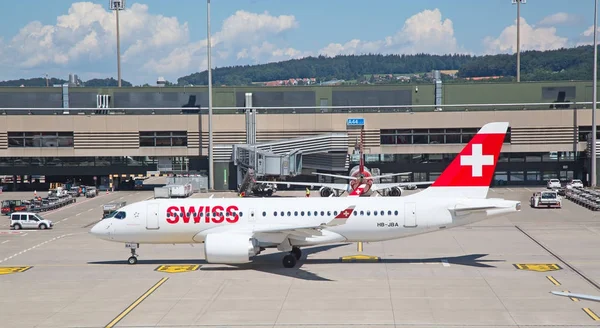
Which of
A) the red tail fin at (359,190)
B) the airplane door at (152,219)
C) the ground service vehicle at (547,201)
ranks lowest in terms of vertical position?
the ground service vehicle at (547,201)

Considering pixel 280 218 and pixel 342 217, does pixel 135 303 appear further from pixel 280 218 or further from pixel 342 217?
pixel 342 217

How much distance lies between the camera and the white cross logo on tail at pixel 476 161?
41.3 meters

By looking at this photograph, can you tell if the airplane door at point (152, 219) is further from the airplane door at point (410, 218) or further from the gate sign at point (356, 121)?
the gate sign at point (356, 121)

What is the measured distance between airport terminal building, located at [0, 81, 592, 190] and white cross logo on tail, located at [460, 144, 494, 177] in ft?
171

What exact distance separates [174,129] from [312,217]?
5855cm

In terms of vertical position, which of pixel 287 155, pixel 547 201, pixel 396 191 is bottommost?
pixel 547 201

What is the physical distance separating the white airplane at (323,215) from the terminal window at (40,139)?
59030mm

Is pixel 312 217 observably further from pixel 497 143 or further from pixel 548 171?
pixel 548 171

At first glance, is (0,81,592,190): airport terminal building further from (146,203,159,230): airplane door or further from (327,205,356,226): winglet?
(327,205,356,226): winglet

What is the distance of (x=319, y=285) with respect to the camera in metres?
36.2

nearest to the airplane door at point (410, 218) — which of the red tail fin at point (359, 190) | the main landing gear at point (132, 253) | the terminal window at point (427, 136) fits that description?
the main landing gear at point (132, 253)

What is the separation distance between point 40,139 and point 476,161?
70.6 metres

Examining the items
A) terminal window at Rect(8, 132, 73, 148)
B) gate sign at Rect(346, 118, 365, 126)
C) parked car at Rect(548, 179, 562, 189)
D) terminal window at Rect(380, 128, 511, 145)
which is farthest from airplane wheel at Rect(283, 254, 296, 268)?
terminal window at Rect(8, 132, 73, 148)

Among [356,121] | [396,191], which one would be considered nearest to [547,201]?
[396,191]
